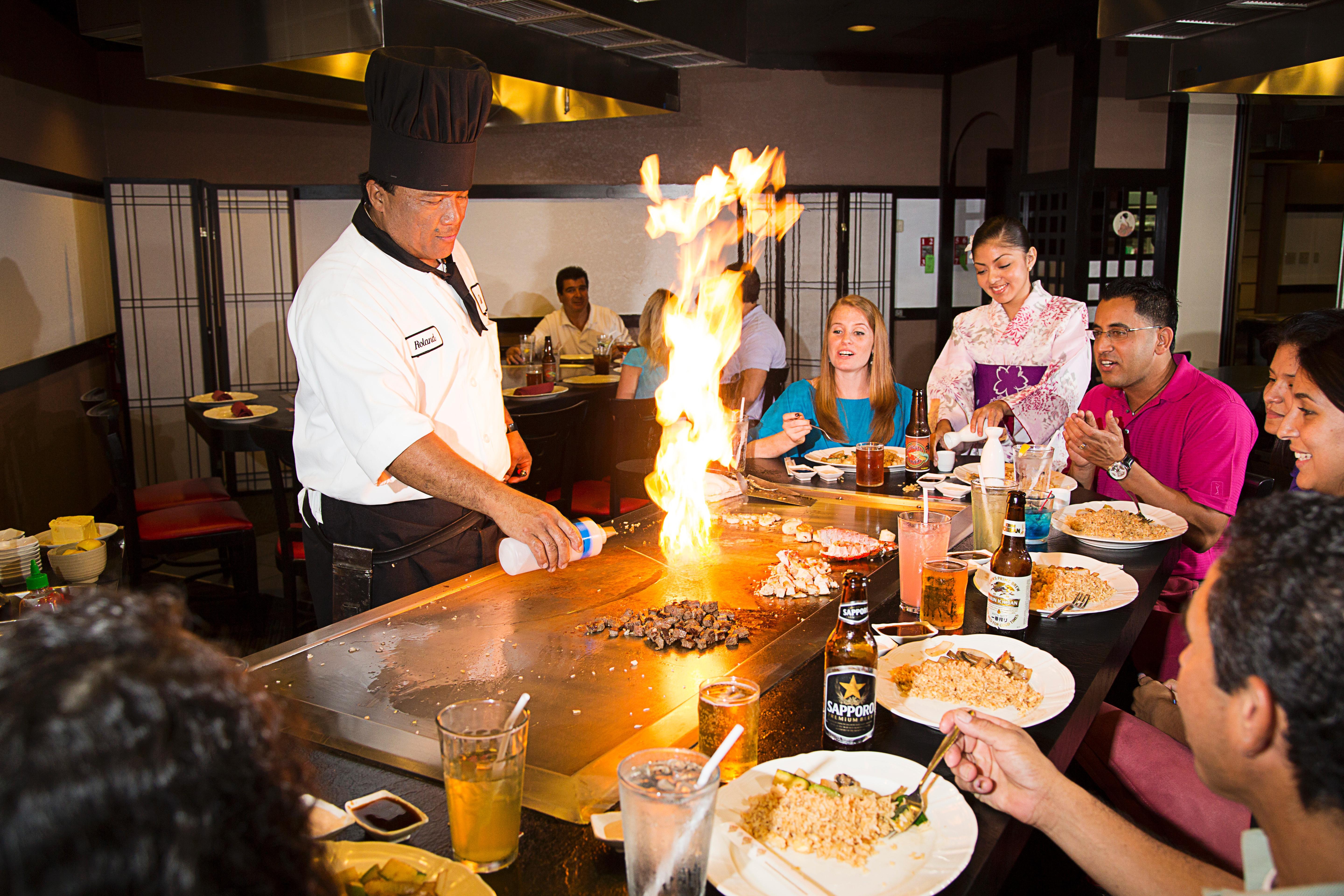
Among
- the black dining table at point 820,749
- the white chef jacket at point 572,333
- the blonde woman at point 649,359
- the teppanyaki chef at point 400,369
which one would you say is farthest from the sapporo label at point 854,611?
the white chef jacket at point 572,333

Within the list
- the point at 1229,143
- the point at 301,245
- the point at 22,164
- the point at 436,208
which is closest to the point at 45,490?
the point at 22,164

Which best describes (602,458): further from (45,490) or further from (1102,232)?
(1102,232)

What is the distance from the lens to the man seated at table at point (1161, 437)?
2.83 m

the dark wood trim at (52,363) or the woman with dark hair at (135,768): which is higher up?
the woman with dark hair at (135,768)

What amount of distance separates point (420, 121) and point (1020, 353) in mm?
3075

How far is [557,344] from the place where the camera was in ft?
26.2

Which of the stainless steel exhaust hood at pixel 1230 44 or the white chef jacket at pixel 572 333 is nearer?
the stainless steel exhaust hood at pixel 1230 44

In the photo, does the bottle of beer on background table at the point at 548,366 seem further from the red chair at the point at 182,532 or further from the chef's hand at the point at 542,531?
the chef's hand at the point at 542,531

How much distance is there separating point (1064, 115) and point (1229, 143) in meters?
1.31

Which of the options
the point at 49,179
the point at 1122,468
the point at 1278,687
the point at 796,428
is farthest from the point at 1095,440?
the point at 49,179

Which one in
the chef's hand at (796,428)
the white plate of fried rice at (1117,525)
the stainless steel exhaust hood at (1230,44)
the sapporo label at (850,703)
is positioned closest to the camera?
the sapporo label at (850,703)

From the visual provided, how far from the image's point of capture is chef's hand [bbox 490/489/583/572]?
2016mm

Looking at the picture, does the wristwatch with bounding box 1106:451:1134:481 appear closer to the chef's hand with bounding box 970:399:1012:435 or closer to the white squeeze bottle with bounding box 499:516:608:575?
the chef's hand with bounding box 970:399:1012:435

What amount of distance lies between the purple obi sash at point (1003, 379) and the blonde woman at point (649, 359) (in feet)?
5.84
